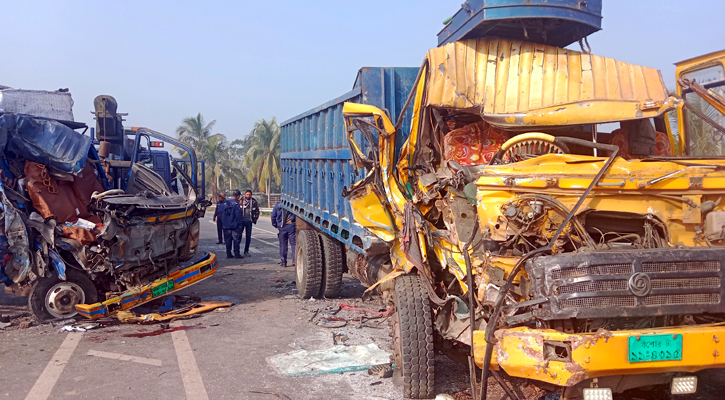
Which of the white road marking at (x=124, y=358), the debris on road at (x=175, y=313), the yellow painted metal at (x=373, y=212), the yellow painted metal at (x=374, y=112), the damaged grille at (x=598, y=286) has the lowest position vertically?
the white road marking at (x=124, y=358)

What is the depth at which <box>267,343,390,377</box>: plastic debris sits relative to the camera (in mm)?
4988

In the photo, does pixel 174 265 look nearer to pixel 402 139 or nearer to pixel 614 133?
pixel 402 139

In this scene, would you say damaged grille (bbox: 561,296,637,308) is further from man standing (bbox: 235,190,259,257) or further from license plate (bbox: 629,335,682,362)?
man standing (bbox: 235,190,259,257)

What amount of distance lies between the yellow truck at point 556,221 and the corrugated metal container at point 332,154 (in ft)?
3.36

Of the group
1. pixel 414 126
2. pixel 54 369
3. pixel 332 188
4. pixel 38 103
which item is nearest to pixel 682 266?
pixel 414 126

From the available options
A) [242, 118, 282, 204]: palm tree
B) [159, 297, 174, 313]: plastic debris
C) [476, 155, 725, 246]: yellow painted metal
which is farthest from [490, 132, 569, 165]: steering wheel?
[242, 118, 282, 204]: palm tree

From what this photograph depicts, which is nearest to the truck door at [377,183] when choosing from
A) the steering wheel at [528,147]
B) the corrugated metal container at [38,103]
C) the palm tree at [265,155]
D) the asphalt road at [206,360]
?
the steering wheel at [528,147]

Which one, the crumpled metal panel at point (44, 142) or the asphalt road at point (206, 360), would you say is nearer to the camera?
the asphalt road at point (206, 360)

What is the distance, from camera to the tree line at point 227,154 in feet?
123

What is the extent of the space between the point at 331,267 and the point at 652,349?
5.53 metres

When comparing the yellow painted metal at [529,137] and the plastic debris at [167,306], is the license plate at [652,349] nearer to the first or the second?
the yellow painted metal at [529,137]

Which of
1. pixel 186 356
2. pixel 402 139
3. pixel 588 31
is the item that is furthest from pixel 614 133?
pixel 186 356

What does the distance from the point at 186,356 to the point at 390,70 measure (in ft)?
12.0

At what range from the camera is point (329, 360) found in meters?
5.27
